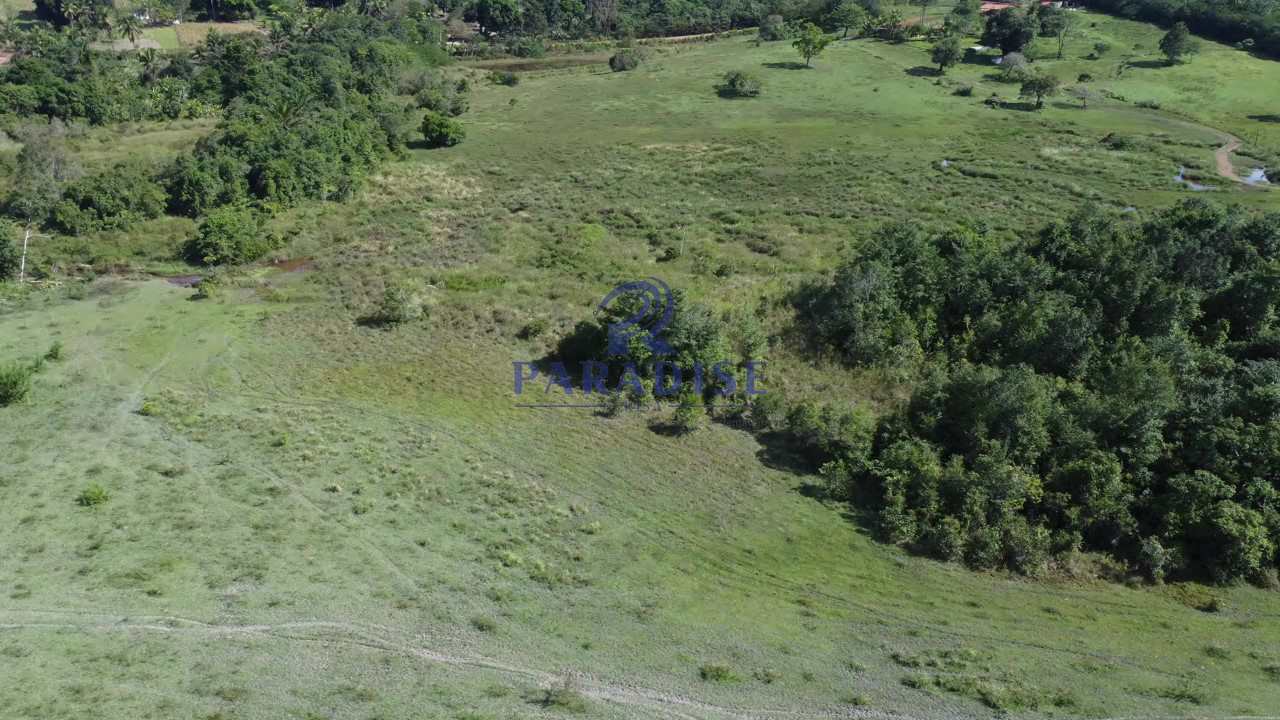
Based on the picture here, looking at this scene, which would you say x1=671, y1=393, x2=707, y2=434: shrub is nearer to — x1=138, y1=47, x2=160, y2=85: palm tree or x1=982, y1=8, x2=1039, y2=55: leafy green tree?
x1=138, y1=47, x2=160, y2=85: palm tree

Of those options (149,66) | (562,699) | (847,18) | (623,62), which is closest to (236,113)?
(149,66)

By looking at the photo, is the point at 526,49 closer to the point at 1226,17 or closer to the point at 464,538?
the point at 1226,17

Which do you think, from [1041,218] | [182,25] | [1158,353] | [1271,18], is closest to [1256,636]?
[1158,353]

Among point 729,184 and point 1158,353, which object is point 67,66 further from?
point 1158,353

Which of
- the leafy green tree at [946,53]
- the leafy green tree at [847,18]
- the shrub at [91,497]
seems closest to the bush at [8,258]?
the shrub at [91,497]

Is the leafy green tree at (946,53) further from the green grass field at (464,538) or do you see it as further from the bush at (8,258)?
the bush at (8,258)

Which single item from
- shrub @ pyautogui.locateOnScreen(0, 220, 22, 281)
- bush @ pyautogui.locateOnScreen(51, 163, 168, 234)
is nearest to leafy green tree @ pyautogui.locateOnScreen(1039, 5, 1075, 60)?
bush @ pyautogui.locateOnScreen(51, 163, 168, 234)
